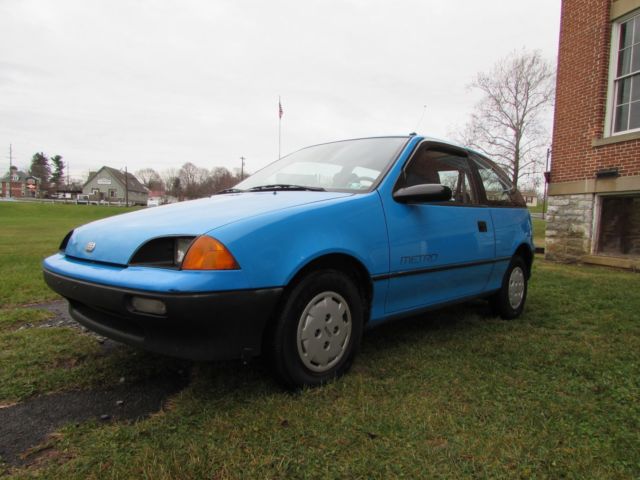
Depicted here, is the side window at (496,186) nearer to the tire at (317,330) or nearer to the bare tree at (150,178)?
the tire at (317,330)

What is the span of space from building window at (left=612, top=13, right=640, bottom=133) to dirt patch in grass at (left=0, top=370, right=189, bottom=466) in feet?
27.7

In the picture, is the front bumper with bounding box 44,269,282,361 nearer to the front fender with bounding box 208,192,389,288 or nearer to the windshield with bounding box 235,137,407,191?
the front fender with bounding box 208,192,389,288

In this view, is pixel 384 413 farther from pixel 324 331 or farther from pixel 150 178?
pixel 150 178

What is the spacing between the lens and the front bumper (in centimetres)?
194

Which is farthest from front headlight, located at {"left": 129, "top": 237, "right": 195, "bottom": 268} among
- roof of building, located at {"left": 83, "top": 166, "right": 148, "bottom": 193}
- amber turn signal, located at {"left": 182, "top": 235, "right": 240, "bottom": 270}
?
roof of building, located at {"left": 83, "top": 166, "right": 148, "bottom": 193}

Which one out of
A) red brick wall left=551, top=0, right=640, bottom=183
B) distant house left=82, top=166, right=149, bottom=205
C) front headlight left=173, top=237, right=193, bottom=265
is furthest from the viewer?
distant house left=82, top=166, right=149, bottom=205

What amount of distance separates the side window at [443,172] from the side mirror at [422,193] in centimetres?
12

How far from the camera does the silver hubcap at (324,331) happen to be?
7.63ft

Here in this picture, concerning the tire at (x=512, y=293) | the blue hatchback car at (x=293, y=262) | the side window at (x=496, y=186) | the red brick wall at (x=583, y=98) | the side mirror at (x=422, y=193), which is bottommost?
the tire at (x=512, y=293)

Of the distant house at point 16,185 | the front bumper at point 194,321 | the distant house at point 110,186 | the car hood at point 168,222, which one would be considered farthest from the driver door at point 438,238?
the distant house at point 16,185

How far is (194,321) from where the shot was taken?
195 cm

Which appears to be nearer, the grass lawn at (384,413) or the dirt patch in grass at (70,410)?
the grass lawn at (384,413)

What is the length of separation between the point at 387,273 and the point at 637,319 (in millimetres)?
2942

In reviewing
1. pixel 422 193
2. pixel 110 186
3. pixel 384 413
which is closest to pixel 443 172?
pixel 422 193
